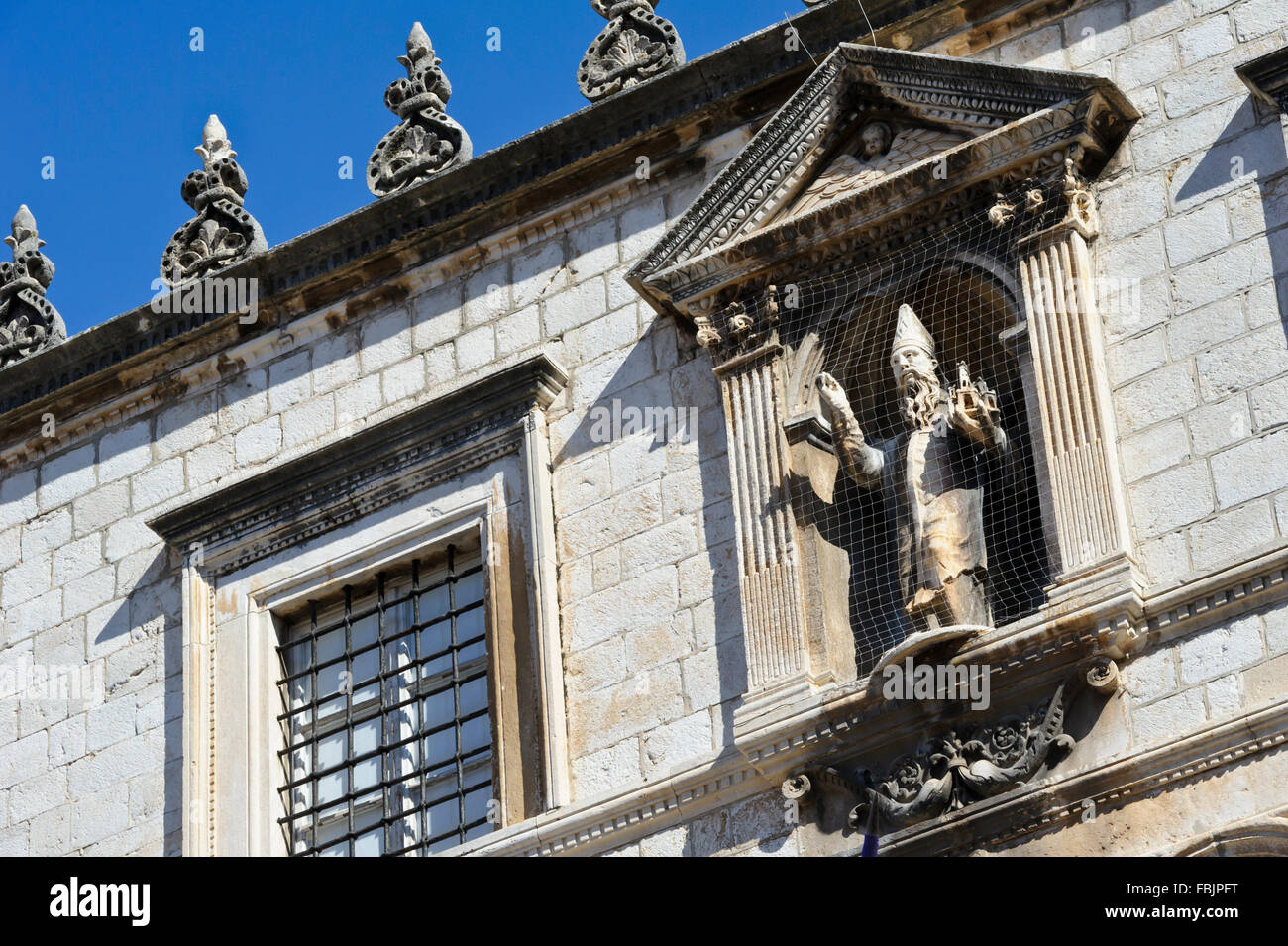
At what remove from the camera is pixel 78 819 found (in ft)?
52.2

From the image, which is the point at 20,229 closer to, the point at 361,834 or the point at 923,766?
the point at 361,834

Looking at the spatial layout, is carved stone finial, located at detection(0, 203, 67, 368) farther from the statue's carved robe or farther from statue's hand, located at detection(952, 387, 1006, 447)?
statue's hand, located at detection(952, 387, 1006, 447)

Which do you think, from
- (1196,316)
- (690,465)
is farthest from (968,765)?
(690,465)

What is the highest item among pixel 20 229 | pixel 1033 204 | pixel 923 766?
pixel 20 229

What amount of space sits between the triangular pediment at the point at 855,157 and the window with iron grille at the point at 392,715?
208 cm

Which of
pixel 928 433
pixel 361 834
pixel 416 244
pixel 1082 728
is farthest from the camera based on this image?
→ pixel 416 244

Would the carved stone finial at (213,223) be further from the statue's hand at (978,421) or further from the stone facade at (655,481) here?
the statue's hand at (978,421)

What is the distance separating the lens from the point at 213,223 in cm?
1738

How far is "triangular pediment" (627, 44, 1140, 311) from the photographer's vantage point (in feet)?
46.9

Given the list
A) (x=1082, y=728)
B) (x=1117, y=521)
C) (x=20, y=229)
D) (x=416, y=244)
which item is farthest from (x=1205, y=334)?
(x=20, y=229)

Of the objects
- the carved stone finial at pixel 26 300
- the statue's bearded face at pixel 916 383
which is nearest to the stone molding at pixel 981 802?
the statue's bearded face at pixel 916 383

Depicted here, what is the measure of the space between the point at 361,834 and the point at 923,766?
3.44 metres

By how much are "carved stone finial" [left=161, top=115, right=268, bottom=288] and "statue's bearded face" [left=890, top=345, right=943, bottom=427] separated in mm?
4520

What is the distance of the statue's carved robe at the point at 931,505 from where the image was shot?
1361 centimetres
